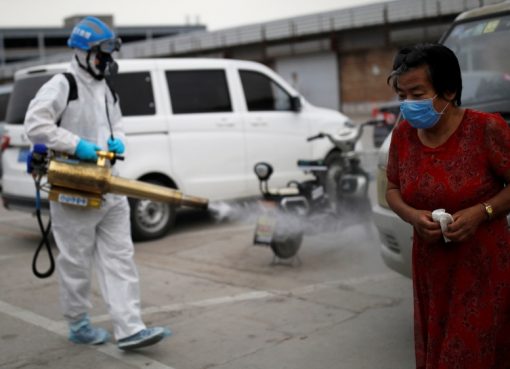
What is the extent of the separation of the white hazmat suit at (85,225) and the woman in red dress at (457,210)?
214cm

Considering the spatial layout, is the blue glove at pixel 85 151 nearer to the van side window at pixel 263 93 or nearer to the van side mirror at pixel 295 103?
the van side window at pixel 263 93

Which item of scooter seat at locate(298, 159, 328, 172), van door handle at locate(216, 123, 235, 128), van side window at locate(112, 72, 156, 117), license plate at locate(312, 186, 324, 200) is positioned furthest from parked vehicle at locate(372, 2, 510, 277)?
van side window at locate(112, 72, 156, 117)

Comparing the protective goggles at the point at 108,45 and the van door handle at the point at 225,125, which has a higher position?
the protective goggles at the point at 108,45

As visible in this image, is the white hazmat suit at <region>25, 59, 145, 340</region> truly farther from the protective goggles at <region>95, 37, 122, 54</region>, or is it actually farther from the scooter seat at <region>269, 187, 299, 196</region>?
the scooter seat at <region>269, 187, 299, 196</region>

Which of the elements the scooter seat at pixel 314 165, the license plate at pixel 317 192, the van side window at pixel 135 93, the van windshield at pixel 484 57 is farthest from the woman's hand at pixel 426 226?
the van side window at pixel 135 93

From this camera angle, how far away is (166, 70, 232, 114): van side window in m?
8.27

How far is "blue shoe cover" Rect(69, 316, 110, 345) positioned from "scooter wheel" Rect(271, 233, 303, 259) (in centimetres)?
221

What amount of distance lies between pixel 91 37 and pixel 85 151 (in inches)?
29.6

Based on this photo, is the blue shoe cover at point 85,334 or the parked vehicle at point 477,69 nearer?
the blue shoe cover at point 85,334

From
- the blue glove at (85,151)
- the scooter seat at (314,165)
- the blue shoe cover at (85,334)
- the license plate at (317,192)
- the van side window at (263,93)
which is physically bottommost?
the blue shoe cover at (85,334)

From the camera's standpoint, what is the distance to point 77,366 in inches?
167

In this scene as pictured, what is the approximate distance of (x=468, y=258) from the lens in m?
2.71

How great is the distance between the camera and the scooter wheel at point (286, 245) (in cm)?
639

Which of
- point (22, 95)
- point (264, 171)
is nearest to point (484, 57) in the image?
point (264, 171)
